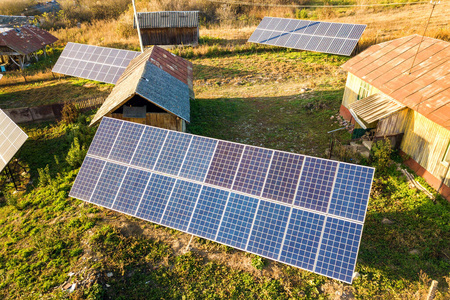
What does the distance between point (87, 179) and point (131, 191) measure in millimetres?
1981

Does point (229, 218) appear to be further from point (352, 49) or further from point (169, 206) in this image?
point (352, 49)

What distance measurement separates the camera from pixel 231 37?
3475 centimetres

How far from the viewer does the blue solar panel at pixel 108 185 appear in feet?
35.2

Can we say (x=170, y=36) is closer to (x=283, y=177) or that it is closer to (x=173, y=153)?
(x=173, y=153)

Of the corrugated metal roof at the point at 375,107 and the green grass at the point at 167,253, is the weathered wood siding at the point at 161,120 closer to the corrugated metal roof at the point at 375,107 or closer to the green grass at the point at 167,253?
the green grass at the point at 167,253

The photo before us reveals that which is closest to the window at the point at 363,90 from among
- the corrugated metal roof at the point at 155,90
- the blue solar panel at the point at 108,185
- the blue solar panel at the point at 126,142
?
the corrugated metal roof at the point at 155,90

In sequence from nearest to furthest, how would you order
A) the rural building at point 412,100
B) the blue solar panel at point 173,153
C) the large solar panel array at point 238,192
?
the large solar panel array at point 238,192, the blue solar panel at point 173,153, the rural building at point 412,100

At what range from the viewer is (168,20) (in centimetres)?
3191

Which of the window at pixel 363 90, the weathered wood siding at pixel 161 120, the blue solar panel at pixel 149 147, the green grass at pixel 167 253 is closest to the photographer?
the green grass at pixel 167 253

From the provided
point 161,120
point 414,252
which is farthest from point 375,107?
point 161,120

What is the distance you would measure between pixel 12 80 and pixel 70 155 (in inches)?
722

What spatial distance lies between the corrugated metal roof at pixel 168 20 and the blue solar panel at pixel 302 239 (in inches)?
1095

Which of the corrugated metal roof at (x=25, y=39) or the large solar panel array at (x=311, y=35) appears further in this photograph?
the corrugated metal roof at (x=25, y=39)

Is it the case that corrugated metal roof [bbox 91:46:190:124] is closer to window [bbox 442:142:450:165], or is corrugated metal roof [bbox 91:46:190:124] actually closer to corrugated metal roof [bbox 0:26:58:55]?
window [bbox 442:142:450:165]
